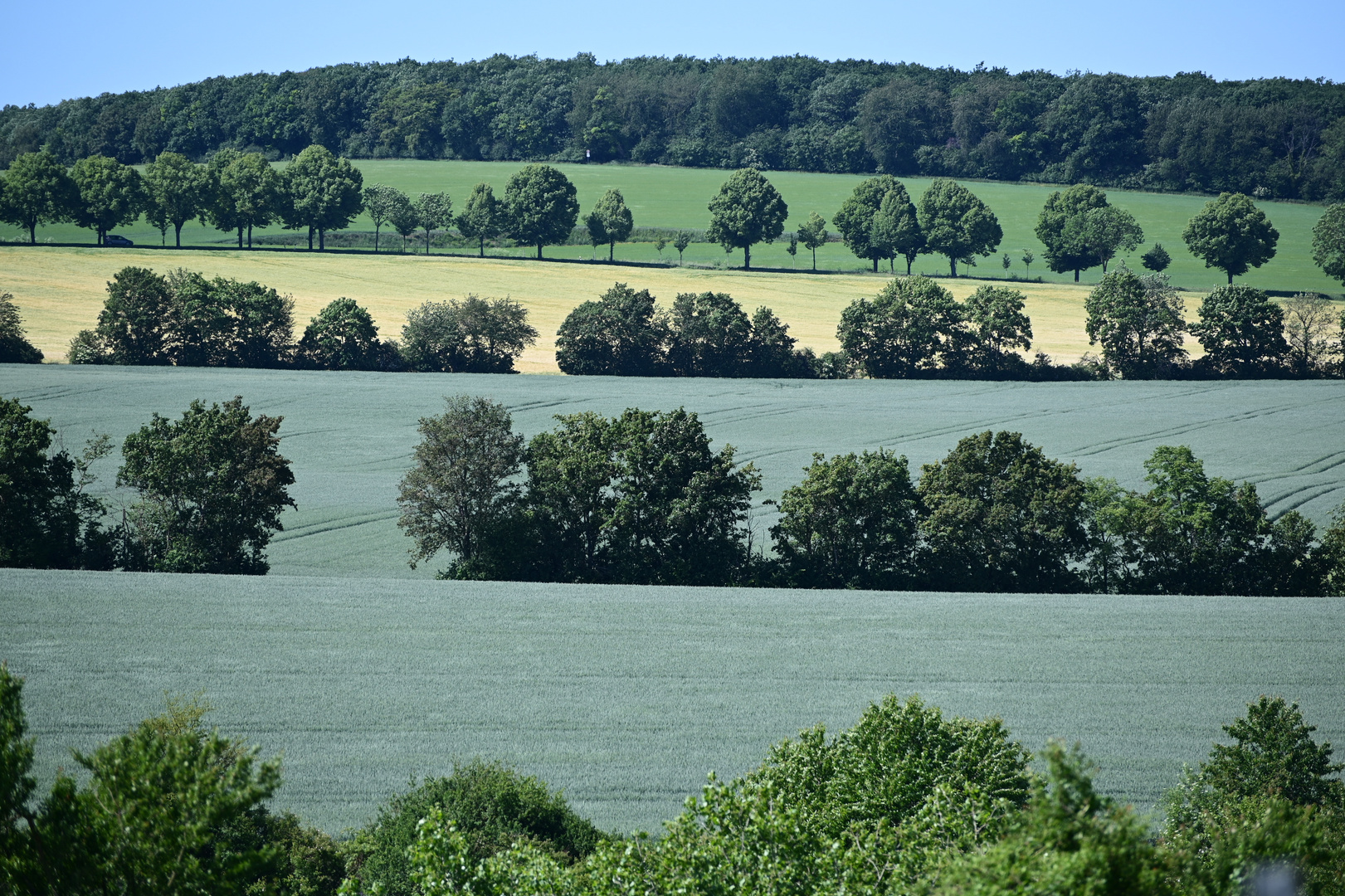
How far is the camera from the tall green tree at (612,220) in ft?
393

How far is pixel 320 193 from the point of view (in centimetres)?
11944

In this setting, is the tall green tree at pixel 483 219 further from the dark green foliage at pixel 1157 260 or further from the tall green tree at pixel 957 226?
the dark green foliage at pixel 1157 260

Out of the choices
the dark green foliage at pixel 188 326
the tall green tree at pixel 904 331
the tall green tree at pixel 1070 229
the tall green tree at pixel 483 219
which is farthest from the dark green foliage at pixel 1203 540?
the tall green tree at pixel 483 219

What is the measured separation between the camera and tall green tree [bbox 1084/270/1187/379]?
7944 centimetres

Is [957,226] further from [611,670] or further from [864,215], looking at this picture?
[611,670]

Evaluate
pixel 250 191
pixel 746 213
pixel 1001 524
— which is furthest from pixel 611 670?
pixel 250 191

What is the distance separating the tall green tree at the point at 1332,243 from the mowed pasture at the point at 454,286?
1537cm

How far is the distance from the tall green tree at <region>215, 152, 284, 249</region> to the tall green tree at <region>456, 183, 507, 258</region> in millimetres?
18151

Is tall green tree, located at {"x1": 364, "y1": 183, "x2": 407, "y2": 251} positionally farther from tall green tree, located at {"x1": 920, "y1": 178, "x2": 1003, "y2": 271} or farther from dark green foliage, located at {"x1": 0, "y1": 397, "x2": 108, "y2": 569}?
dark green foliage, located at {"x1": 0, "y1": 397, "x2": 108, "y2": 569}

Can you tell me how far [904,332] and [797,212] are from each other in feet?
188

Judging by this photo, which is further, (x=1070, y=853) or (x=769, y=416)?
(x=769, y=416)

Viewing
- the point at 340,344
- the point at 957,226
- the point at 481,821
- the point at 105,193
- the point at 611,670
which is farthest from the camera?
the point at 957,226

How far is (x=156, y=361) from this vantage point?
76.8m

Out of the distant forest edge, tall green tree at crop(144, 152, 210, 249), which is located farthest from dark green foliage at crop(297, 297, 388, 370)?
the distant forest edge
